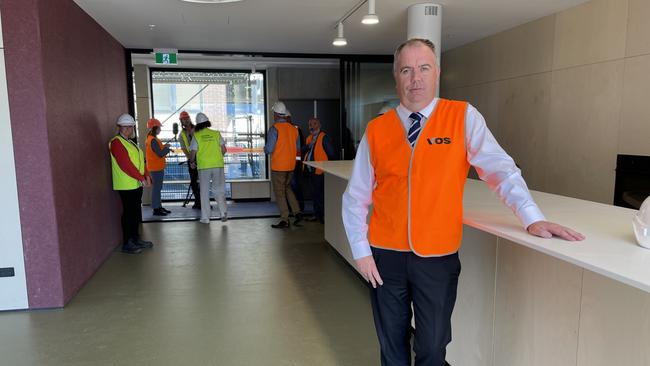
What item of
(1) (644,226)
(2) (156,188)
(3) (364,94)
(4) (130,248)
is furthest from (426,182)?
(2) (156,188)

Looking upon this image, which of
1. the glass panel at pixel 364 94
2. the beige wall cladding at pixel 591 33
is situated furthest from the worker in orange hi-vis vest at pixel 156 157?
the beige wall cladding at pixel 591 33

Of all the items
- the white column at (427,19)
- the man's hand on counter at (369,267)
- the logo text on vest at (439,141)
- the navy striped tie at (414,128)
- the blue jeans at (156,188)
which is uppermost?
the white column at (427,19)

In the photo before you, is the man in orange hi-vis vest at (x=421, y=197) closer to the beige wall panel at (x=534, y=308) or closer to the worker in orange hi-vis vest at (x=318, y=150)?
the beige wall panel at (x=534, y=308)

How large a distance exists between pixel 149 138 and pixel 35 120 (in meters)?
3.88

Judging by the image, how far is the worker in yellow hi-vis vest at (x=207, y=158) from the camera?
652cm

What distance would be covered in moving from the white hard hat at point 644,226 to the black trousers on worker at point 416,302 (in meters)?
0.62

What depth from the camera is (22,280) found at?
3.53 metres

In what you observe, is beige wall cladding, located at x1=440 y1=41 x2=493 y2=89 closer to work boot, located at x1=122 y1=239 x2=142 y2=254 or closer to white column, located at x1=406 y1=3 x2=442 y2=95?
white column, located at x1=406 y1=3 x2=442 y2=95

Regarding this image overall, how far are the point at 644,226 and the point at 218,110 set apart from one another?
8496 millimetres

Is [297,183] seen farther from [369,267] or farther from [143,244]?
[369,267]

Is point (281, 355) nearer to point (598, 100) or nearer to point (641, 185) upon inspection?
point (641, 185)

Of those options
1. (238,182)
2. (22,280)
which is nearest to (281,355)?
(22,280)

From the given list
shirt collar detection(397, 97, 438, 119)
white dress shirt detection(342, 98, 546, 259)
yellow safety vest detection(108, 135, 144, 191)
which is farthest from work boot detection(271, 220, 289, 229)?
shirt collar detection(397, 97, 438, 119)

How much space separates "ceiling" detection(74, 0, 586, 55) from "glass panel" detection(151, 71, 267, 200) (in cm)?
236
